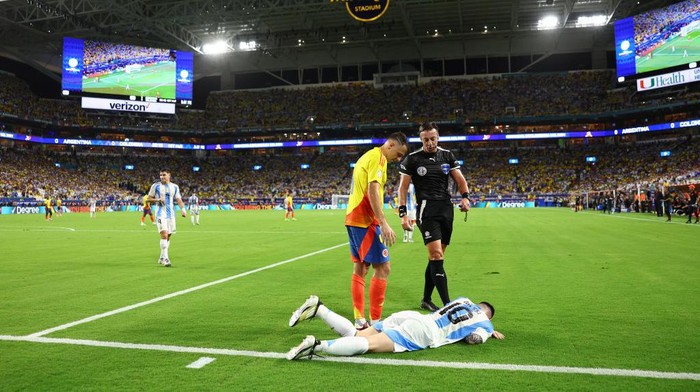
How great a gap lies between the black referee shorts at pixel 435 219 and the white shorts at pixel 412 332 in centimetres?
167

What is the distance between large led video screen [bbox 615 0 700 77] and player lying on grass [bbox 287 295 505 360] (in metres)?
50.5

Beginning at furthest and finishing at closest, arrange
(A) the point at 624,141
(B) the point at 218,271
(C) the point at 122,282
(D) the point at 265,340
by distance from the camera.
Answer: (A) the point at 624,141 → (B) the point at 218,271 → (C) the point at 122,282 → (D) the point at 265,340

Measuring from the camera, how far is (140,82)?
5406cm

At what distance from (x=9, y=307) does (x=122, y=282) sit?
7.03ft

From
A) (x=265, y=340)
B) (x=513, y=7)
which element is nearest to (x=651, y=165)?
(x=513, y=7)

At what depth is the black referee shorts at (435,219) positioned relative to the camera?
20.0 feet

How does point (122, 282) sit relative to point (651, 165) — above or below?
below

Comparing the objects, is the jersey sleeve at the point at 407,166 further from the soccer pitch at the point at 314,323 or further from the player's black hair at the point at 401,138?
the soccer pitch at the point at 314,323

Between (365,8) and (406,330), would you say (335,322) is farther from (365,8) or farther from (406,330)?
(365,8)

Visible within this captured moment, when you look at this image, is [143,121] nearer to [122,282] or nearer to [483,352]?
[122,282]

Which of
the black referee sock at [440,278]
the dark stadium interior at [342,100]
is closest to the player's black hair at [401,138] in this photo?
the black referee sock at [440,278]

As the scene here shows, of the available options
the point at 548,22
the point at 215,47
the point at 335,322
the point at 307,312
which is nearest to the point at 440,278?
the point at 335,322

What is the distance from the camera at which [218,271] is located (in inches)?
387

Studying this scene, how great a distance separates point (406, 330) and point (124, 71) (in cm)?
5718
